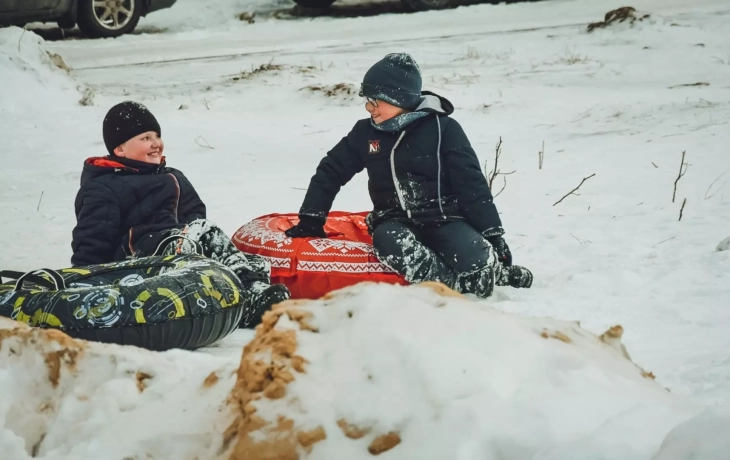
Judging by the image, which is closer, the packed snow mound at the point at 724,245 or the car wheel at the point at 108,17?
the packed snow mound at the point at 724,245

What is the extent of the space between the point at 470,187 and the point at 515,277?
54 centimetres

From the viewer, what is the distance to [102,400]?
265cm

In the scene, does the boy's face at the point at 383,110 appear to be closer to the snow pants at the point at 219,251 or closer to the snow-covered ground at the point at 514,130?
the snow pants at the point at 219,251

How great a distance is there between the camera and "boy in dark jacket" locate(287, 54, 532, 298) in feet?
15.2

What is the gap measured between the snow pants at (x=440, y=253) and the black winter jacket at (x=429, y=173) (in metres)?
0.09

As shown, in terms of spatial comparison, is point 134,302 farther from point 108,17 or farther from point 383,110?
point 108,17

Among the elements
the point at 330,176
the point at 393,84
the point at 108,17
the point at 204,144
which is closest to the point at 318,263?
the point at 330,176

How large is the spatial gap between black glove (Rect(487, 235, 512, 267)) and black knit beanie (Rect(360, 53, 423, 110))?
822 millimetres

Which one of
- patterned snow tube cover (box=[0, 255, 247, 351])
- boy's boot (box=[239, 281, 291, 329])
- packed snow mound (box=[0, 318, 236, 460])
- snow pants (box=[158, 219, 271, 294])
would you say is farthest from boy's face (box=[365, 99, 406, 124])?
packed snow mound (box=[0, 318, 236, 460])

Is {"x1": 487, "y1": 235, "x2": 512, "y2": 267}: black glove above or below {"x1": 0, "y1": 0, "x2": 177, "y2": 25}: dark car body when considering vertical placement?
below

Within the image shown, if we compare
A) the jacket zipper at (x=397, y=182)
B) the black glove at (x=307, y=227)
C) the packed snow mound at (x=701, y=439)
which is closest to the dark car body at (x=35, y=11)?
the black glove at (x=307, y=227)

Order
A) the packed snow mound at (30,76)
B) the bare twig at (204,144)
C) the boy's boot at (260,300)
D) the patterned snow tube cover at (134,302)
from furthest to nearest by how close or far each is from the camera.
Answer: the packed snow mound at (30,76)
the bare twig at (204,144)
the boy's boot at (260,300)
the patterned snow tube cover at (134,302)

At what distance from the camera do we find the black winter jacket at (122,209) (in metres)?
4.54

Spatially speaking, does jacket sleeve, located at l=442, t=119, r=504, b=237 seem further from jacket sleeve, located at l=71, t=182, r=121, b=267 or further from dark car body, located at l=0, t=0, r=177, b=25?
dark car body, located at l=0, t=0, r=177, b=25
